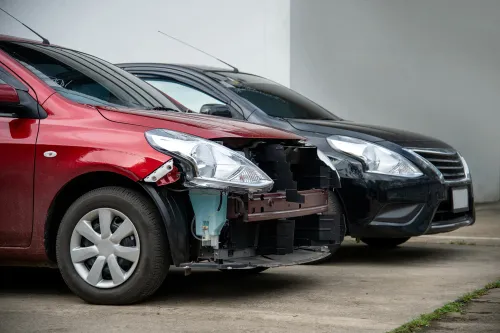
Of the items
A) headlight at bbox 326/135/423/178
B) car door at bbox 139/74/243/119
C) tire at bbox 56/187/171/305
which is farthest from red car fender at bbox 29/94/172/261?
headlight at bbox 326/135/423/178

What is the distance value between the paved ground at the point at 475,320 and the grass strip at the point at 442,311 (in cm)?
4

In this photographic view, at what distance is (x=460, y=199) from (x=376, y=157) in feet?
3.05

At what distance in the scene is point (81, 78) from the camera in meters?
6.52

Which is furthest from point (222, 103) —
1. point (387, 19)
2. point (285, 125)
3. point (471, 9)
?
point (471, 9)

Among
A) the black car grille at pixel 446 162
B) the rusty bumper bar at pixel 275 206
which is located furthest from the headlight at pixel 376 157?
the rusty bumper bar at pixel 275 206

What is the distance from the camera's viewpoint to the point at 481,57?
13758 millimetres

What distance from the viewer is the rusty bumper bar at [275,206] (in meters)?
5.74

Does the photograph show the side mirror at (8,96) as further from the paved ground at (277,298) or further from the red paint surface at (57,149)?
the paved ground at (277,298)

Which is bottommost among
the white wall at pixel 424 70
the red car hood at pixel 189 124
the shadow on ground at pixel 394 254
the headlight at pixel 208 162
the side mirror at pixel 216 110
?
the shadow on ground at pixel 394 254

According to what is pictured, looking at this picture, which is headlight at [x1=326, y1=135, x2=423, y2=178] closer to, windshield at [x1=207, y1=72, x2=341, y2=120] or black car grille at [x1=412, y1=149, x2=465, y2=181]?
black car grille at [x1=412, y1=149, x2=465, y2=181]

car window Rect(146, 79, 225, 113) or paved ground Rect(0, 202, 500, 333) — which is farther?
car window Rect(146, 79, 225, 113)

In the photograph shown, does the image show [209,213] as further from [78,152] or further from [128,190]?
[78,152]

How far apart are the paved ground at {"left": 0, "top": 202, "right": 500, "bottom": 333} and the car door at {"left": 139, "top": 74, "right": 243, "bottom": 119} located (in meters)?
1.35

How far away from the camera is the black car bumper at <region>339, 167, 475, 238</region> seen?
7.72 meters
